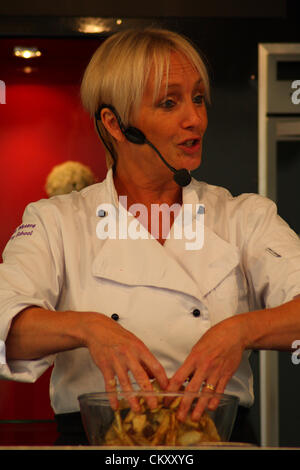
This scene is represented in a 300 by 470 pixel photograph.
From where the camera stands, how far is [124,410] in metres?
0.72

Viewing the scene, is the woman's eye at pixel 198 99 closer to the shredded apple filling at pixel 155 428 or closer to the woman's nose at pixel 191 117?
the woman's nose at pixel 191 117

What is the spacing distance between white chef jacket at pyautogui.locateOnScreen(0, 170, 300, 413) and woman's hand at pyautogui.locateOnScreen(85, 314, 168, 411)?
165 millimetres

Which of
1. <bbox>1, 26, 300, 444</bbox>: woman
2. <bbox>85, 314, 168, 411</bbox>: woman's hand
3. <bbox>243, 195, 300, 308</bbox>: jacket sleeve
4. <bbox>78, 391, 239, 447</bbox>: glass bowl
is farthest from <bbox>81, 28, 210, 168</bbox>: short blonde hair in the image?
<bbox>78, 391, 239, 447</bbox>: glass bowl

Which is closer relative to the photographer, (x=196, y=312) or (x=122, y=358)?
(x=122, y=358)

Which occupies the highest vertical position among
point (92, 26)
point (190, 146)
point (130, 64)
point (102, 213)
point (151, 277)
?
point (92, 26)

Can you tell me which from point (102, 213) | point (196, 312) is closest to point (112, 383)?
point (196, 312)

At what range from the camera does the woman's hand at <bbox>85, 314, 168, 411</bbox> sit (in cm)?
80

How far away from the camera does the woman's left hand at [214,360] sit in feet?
2.66

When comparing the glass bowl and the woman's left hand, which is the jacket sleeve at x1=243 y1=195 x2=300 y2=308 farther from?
the glass bowl

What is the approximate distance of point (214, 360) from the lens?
0.83 m

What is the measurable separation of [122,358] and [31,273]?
27 cm

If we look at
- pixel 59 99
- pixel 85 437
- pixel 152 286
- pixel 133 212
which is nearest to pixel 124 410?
pixel 85 437

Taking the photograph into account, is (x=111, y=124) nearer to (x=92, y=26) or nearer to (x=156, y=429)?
(x=92, y=26)
